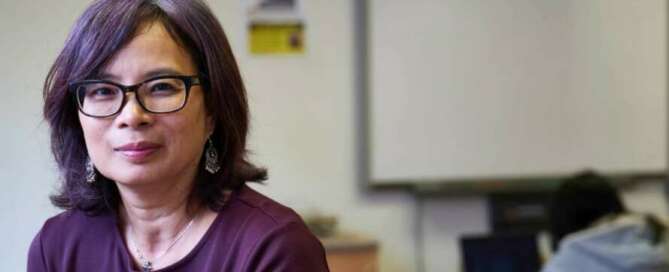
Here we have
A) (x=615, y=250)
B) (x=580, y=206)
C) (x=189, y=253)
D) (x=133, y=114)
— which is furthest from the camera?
(x=580, y=206)

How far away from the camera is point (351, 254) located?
9.30ft

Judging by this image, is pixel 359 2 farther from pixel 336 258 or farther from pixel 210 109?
pixel 210 109

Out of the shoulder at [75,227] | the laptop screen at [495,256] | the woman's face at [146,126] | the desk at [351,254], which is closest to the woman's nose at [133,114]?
the woman's face at [146,126]

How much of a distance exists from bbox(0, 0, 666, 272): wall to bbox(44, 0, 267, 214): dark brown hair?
1437mm

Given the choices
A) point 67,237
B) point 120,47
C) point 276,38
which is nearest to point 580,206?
point 276,38

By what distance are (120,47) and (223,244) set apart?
0.32 m

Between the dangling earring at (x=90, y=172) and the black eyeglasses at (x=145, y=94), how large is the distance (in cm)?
18

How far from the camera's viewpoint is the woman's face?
3.51ft

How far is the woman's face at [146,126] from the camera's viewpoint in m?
1.07

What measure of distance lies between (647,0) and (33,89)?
2667mm

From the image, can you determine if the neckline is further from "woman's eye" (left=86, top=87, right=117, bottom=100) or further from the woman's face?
"woman's eye" (left=86, top=87, right=117, bottom=100)

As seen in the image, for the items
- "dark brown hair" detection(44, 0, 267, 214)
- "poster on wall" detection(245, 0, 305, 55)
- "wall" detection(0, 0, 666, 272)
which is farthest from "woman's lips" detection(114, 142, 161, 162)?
"poster on wall" detection(245, 0, 305, 55)

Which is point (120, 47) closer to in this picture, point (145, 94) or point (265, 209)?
point (145, 94)

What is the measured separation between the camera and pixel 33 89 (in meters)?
2.69
